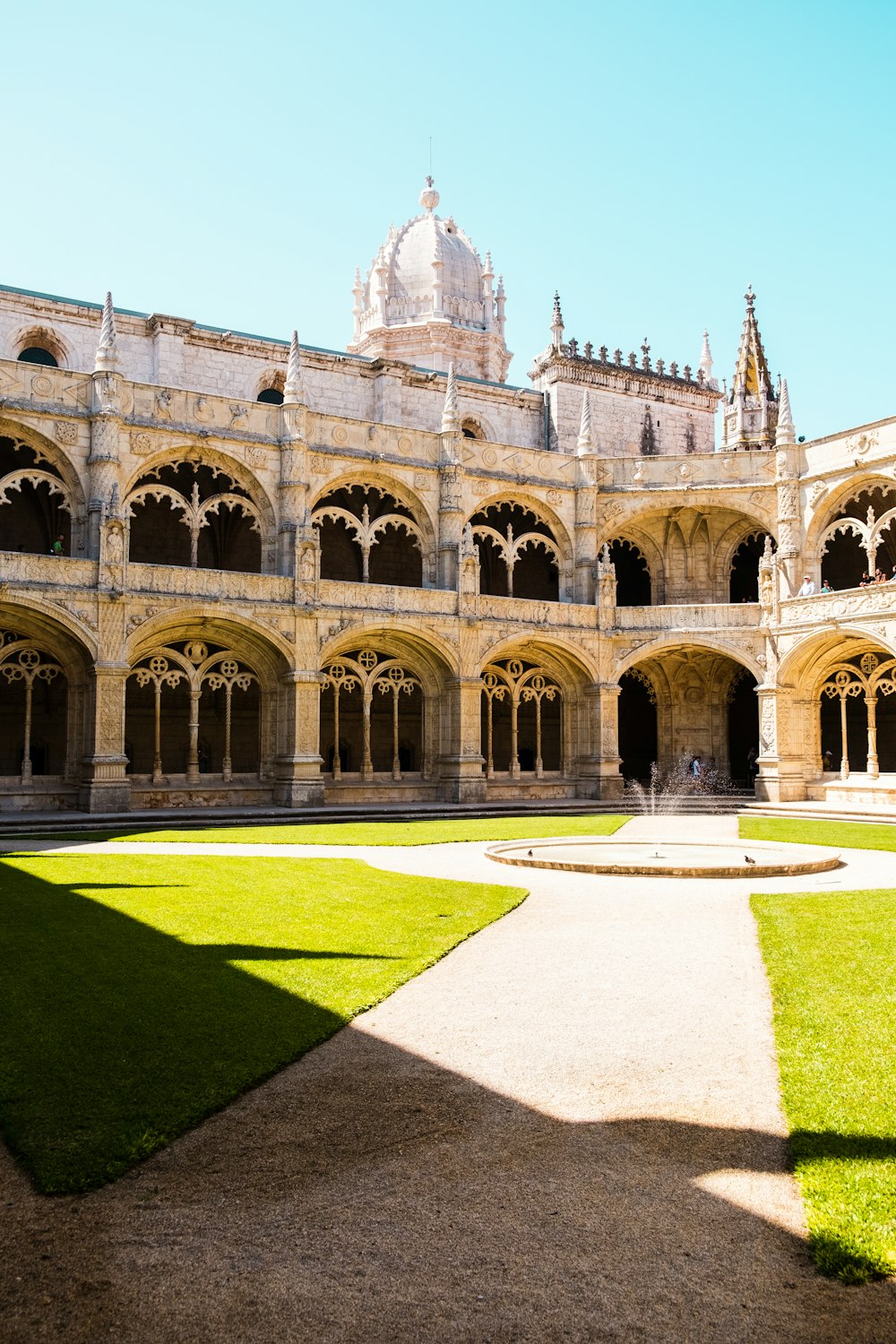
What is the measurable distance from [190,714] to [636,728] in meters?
17.0

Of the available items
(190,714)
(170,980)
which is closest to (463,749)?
(190,714)

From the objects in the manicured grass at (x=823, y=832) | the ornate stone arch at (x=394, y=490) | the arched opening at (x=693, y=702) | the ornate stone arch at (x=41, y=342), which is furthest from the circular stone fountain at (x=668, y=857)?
the ornate stone arch at (x=41, y=342)

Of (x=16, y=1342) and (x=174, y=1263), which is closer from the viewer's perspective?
(x=16, y=1342)

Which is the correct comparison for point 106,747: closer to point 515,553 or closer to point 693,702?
point 515,553

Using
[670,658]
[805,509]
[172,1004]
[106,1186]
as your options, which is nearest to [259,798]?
[670,658]

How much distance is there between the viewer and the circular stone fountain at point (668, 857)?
47.5 feet

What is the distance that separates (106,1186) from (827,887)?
1045cm

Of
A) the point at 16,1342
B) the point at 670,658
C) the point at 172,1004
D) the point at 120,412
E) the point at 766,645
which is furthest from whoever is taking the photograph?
the point at 670,658

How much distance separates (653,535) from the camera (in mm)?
35188

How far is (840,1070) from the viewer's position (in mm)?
6234

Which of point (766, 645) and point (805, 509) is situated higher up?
point (805, 509)

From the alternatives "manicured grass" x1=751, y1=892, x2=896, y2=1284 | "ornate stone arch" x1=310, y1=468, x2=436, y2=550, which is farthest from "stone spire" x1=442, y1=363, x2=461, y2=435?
"manicured grass" x1=751, y1=892, x2=896, y2=1284

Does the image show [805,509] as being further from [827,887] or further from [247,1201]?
[247,1201]

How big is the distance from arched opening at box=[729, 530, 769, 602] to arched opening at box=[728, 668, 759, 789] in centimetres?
312
